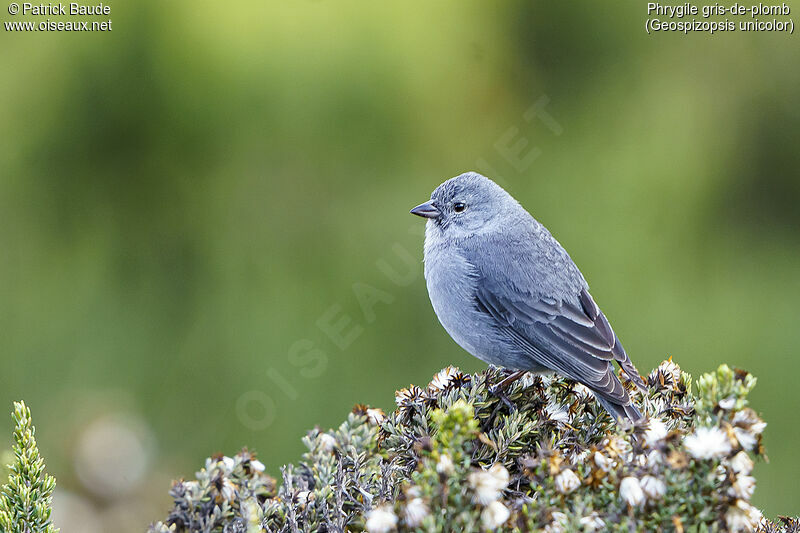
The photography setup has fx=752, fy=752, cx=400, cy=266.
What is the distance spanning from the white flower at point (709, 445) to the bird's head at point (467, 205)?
1.58m

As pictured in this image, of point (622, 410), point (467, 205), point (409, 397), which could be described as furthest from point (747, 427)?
point (467, 205)

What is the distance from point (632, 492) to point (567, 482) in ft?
0.37

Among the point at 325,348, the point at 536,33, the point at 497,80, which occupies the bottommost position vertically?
the point at 325,348

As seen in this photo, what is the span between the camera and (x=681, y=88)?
365 centimetres

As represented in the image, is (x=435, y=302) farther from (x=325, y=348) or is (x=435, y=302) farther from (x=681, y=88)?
(x=681, y=88)

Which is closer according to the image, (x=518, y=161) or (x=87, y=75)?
(x=87, y=75)

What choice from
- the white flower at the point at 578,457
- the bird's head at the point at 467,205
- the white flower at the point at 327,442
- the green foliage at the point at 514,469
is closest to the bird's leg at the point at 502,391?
the green foliage at the point at 514,469

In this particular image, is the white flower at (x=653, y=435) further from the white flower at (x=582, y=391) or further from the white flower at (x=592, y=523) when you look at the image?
the white flower at (x=582, y=391)

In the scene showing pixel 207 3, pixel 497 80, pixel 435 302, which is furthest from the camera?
pixel 497 80

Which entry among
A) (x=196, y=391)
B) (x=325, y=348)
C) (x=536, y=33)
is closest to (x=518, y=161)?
(x=536, y=33)

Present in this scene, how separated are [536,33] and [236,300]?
6.43ft

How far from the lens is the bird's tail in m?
1.79

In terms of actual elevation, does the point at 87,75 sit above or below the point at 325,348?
above

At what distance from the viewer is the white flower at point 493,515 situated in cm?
121
